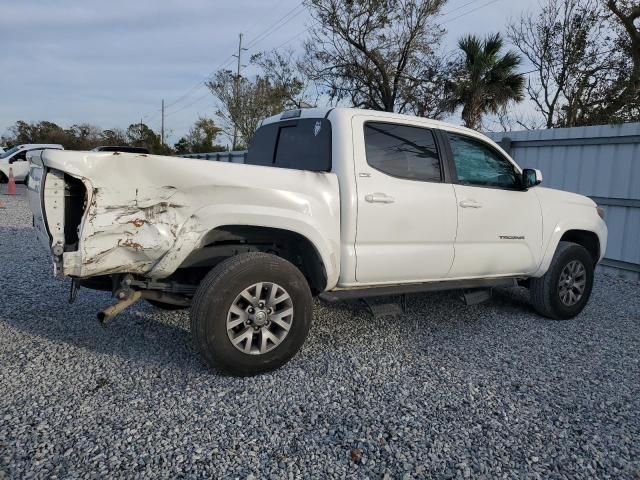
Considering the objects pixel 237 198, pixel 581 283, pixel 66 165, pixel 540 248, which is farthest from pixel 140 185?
pixel 581 283

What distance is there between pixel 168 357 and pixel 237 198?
1.36 m

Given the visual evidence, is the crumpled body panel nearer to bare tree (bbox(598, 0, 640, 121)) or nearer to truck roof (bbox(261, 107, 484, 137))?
truck roof (bbox(261, 107, 484, 137))

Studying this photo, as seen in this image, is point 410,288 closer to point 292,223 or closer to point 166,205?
point 292,223

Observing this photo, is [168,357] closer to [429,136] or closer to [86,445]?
[86,445]

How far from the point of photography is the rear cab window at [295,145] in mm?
3850

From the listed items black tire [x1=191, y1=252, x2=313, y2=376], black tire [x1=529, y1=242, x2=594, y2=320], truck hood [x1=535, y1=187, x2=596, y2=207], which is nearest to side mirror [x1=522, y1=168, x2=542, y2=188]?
truck hood [x1=535, y1=187, x2=596, y2=207]

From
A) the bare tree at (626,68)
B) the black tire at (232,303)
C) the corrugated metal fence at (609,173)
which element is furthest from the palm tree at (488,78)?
the black tire at (232,303)

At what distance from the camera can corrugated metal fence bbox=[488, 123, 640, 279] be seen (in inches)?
287

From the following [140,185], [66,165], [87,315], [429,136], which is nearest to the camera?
[66,165]

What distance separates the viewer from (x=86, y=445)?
252cm

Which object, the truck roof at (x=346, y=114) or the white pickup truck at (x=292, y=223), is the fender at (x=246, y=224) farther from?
the truck roof at (x=346, y=114)

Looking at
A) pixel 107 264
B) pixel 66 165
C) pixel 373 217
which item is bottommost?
pixel 107 264

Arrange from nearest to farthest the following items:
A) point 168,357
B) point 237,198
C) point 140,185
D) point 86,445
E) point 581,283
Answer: point 86,445 < point 140,185 < point 237,198 < point 168,357 < point 581,283

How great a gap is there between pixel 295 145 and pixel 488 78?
14349 mm
